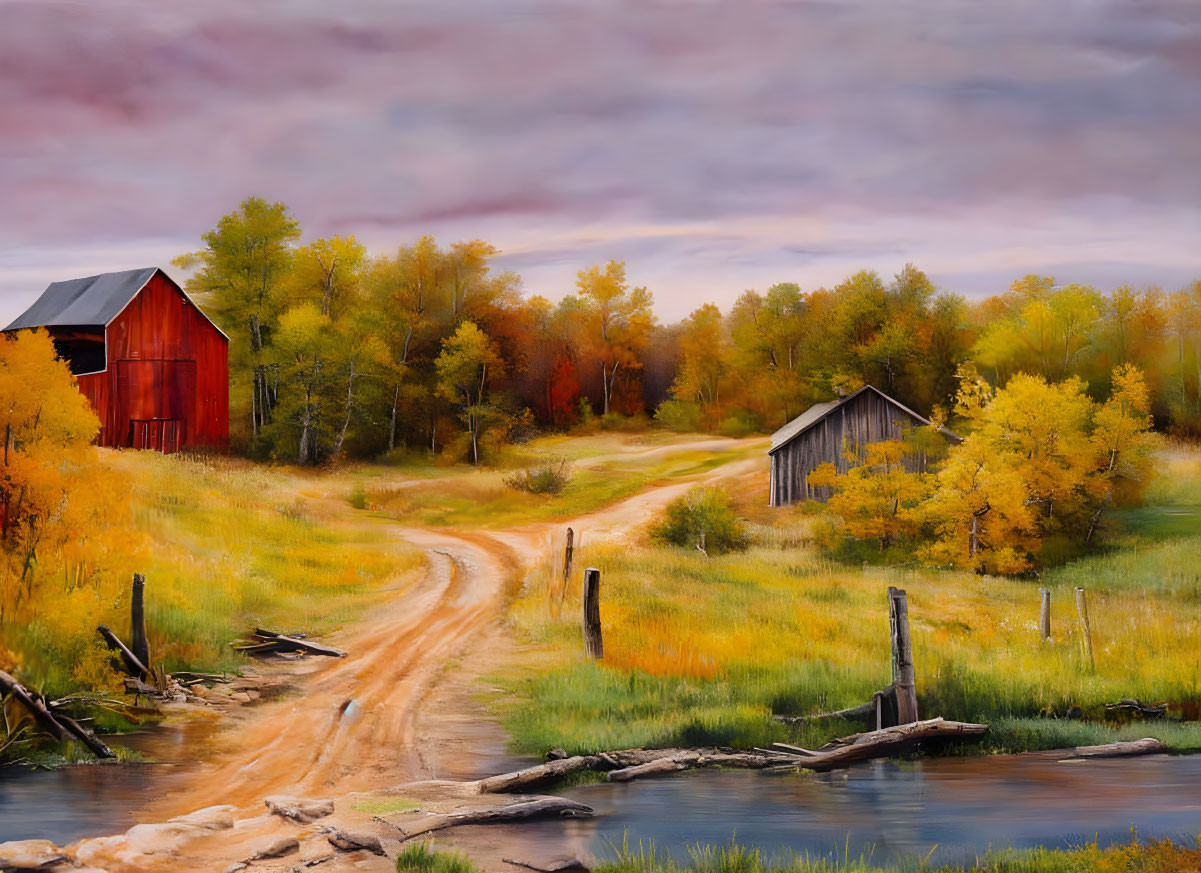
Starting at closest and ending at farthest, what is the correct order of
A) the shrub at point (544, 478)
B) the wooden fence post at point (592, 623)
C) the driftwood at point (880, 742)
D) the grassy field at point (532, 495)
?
1. the driftwood at point (880, 742)
2. the wooden fence post at point (592, 623)
3. the grassy field at point (532, 495)
4. the shrub at point (544, 478)

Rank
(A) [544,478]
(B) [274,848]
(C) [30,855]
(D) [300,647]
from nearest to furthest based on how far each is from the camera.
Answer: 1. (C) [30,855]
2. (B) [274,848]
3. (D) [300,647]
4. (A) [544,478]

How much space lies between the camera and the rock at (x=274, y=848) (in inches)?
207

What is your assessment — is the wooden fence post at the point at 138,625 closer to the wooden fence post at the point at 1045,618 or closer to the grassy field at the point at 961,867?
the grassy field at the point at 961,867

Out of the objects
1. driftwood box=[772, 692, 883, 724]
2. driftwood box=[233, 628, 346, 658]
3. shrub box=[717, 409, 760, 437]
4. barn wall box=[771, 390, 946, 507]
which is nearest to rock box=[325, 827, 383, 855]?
driftwood box=[233, 628, 346, 658]

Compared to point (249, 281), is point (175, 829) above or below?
below

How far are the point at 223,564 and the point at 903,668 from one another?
6.36m

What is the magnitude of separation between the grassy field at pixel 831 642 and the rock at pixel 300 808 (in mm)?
1763

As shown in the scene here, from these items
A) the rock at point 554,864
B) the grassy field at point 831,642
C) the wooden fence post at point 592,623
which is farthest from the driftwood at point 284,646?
the rock at point 554,864

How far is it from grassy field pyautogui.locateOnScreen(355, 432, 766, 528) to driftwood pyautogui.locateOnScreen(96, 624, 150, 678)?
3428 millimetres

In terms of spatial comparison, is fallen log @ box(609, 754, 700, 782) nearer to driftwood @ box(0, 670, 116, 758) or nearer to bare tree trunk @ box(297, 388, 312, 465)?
driftwood @ box(0, 670, 116, 758)

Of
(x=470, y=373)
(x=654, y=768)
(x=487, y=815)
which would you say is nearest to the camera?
(x=487, y=815)

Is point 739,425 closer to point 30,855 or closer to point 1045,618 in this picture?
point 1045,618

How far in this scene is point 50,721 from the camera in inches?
247

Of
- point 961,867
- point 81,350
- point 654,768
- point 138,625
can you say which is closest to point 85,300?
point 81,350
